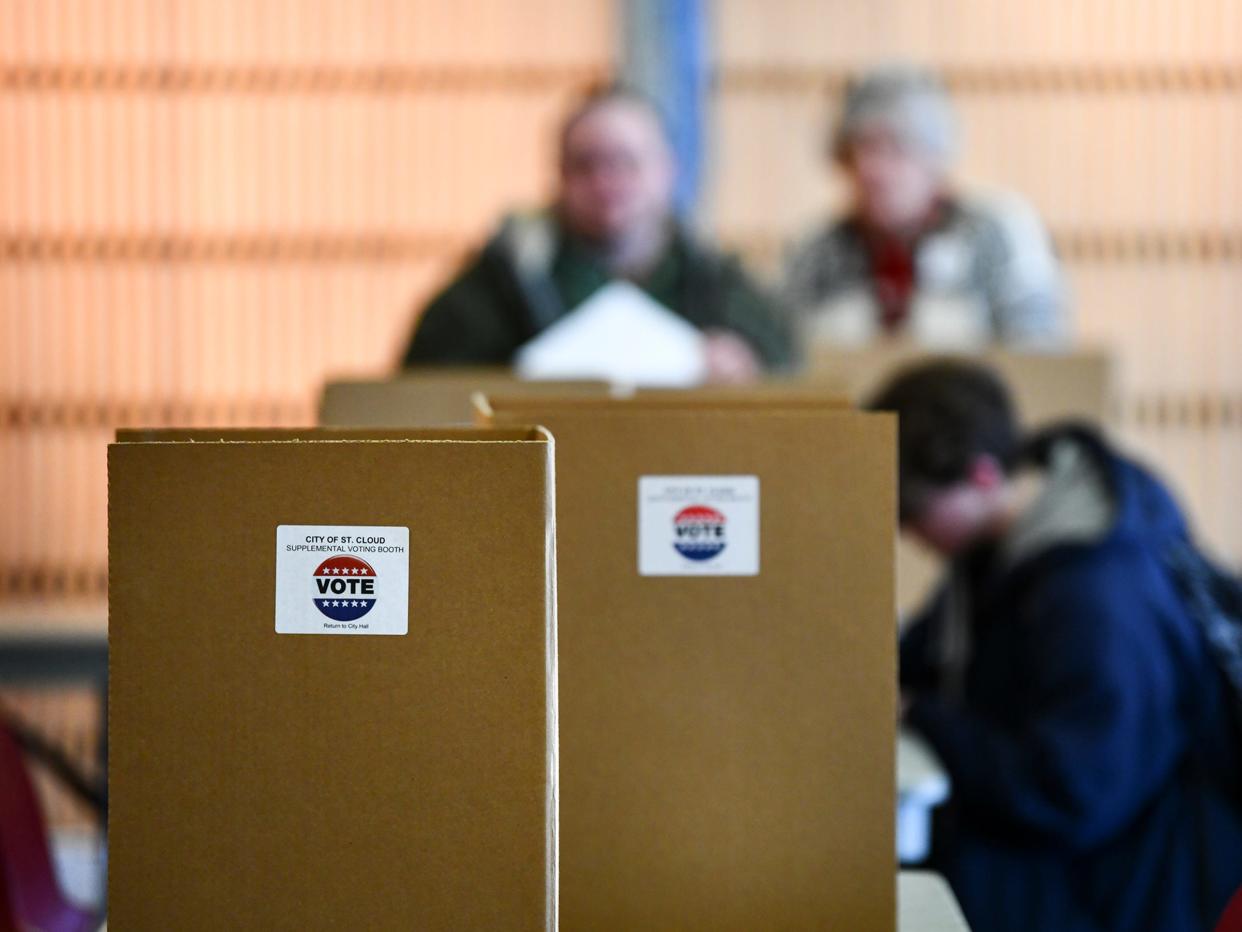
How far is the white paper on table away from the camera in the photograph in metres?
2.22

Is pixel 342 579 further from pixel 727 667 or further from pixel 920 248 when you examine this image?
pixel 920 248

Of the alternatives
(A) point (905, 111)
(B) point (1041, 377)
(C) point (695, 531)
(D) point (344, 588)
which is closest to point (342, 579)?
(D) point (344, 588)

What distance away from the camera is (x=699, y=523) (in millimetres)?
1226

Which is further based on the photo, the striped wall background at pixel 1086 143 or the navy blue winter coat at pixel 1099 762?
the striped wall background at pixel 1086 143

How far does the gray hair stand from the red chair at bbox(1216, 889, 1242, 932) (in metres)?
2.20

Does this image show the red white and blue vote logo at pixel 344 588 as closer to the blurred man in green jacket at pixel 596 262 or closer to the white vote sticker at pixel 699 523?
the white vote sticker at pixel 699 523

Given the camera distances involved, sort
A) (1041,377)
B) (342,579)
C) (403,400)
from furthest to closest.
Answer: (1041,377)
(403,400)
(342,579)

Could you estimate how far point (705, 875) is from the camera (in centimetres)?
123

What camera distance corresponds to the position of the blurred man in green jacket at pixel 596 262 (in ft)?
8.24

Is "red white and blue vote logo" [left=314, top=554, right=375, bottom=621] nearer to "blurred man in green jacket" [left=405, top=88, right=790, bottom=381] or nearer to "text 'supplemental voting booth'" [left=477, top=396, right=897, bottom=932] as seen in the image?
"text 'supplemental voting booth'" [left=477, top=396, right=897, bottom=932]

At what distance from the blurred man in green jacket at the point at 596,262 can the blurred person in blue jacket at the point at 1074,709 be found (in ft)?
1.56

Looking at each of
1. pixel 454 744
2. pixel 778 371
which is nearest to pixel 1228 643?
pixel 778 371

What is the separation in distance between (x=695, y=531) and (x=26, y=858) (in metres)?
1.41

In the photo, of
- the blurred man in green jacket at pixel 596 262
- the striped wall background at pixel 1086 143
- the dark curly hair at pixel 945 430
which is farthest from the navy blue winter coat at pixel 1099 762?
the striped wall background at pixel 1086 143
